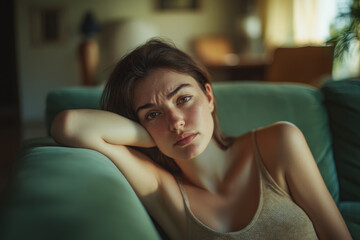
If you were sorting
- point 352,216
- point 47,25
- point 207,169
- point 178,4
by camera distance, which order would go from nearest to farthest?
point 207,169, point 352,216, point 47,25, point 178,4

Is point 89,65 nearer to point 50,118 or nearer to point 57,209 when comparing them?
point 50,118

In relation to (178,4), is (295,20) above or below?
below

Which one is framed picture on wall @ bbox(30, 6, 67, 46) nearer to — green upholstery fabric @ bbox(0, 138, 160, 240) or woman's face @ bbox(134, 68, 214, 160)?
woman's face @ bbox(134, 68, 214, 160)

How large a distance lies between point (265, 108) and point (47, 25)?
543cm

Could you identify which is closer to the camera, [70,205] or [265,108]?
[70,205]

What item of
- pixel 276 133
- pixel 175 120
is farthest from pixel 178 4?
pixel 175 120

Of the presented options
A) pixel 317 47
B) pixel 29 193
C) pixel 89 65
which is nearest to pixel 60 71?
pixel 89 65

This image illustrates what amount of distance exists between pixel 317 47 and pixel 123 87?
224 cm

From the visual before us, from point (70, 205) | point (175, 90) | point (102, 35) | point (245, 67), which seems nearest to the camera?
point (70, 205)

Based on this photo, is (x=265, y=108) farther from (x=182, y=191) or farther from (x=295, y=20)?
(x=295, y=20)

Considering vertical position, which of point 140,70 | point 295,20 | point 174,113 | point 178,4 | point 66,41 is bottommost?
point 174,113

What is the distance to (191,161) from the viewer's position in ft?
3.95

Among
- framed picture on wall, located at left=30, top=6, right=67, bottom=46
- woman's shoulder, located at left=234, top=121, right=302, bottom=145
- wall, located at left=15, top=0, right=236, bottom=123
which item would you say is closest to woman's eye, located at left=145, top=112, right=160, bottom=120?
woman's shoulder, located at left=234, top=121, right=302, bottom=145

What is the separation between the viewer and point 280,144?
46.3 inches
